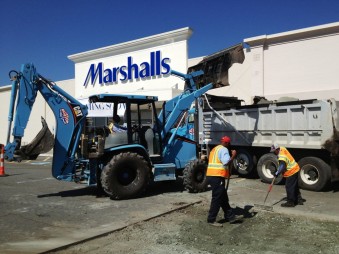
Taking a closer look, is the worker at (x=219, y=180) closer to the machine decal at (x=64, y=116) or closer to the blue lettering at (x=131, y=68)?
the machine decal at (x=64, y=116)

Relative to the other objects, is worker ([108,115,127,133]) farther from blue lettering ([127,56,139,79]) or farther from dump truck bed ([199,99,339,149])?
blue lettering ([127,56,139,79])

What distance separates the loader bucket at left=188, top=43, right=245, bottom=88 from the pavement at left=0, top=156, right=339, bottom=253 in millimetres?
3318

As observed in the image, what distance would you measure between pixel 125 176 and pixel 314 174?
5370mm

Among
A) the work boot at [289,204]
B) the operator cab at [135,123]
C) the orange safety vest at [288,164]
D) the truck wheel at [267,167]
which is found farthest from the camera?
the truck wheel at [267,167]

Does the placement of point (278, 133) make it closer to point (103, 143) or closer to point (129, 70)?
point (103, 143)

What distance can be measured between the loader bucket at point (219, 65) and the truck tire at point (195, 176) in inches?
114

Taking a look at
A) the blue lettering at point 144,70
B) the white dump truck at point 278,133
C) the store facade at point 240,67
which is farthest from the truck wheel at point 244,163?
the blue lettering at point 144,70

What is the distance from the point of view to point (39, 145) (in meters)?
10.2

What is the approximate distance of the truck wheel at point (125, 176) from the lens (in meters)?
9.32

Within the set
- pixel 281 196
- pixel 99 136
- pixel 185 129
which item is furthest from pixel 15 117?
pixel 281 196

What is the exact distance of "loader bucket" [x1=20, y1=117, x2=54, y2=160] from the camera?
9.99 metres

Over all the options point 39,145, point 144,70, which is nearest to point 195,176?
point 39,145

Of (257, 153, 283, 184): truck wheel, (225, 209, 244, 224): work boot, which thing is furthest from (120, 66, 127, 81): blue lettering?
(225, 209, 244, 224): work boot

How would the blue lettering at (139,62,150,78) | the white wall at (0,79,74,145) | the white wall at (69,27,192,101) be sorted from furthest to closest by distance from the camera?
1. the white wall at (0,79,74,145)
2. the blue lettering at (139,62,150,78)
3. the white wall at (69,27,192,101)
